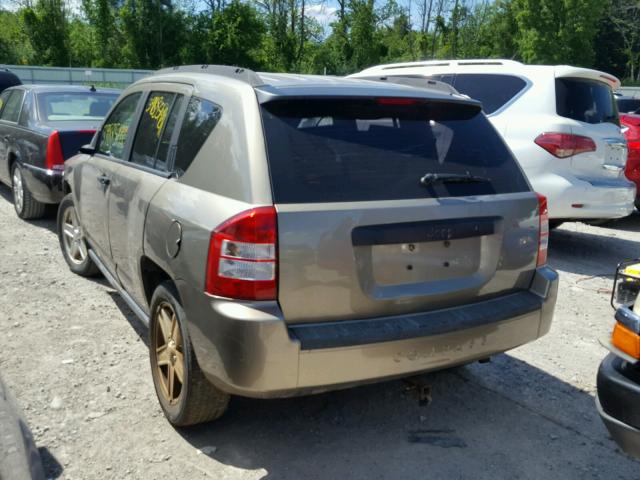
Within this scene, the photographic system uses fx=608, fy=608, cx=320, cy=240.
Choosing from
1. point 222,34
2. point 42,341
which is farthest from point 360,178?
point 222,34

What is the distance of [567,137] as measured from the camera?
20.6ft

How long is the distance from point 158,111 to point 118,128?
2.74ft

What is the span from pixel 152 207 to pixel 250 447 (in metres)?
1.32

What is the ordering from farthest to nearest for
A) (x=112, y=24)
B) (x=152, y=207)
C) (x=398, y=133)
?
1. (x=112, y=24)
2. (x=152, y=207)
3. (x=398, y=133)

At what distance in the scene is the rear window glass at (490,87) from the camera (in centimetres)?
680

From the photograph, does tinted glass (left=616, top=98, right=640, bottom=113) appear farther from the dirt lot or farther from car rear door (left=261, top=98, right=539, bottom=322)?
car rear door (left=261, top=98, right=539, bottom=322)

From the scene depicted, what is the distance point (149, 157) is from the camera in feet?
11.7

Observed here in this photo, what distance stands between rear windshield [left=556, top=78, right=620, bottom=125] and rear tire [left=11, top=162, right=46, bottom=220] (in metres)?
6.03

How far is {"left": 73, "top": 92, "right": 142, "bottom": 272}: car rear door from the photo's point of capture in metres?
4.02

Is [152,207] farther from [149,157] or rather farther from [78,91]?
[78,91]

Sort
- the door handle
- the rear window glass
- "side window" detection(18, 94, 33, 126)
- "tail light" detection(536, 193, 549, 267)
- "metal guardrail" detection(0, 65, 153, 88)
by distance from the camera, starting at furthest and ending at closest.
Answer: "metal guardrail" detection(0, 65, 153, 88) → "side window" detection(18, 94, 33, 126) → the rear window glass → the door handle → "tail light" detection(536, 193, 549, 267)

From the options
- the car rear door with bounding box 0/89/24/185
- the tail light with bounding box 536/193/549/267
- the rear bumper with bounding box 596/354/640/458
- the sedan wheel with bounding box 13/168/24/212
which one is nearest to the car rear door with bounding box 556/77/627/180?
the tail light with bounding box 536/193/549/267

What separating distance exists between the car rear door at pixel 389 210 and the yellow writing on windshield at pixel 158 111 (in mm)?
1031

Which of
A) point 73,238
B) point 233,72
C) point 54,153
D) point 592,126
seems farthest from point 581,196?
point 54,153
